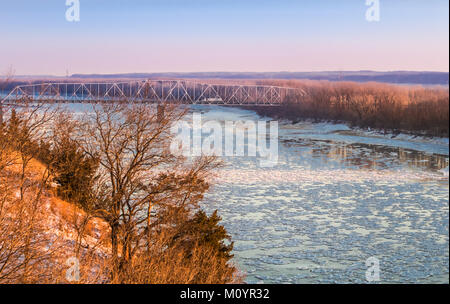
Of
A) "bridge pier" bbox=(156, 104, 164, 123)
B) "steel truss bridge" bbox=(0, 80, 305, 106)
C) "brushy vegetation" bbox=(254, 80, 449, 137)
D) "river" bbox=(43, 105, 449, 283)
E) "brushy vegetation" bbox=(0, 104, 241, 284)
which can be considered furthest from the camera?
"steel truss bridge" bbox=(0, 80, 305, 106)

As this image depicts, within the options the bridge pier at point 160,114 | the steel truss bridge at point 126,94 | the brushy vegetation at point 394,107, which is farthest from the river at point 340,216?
the steel truss bridge at point 126,94

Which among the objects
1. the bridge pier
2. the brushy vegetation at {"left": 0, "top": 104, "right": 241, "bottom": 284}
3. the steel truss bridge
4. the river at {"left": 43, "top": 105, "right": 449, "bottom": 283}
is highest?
the steel truss bridge

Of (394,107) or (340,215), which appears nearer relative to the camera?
(394,107)

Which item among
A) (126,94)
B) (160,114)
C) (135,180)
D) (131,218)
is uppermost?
(126,94)

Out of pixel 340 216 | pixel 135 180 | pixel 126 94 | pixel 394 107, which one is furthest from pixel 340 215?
pixel 135 180

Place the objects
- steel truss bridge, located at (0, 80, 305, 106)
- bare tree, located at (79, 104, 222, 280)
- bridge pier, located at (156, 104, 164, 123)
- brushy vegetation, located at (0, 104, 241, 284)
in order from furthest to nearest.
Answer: steel truss bridge, located at (0, 80, 305, 106), bridge pier, located at (156, 104, 164, 123), bare tree, located at (79, 104, 222, 280), brushy vegetation, located at (0, 104, 241, 284)

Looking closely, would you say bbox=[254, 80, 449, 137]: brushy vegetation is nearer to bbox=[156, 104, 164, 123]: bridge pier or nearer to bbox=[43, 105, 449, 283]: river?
bbox=[43, 105, 449, 283]: river

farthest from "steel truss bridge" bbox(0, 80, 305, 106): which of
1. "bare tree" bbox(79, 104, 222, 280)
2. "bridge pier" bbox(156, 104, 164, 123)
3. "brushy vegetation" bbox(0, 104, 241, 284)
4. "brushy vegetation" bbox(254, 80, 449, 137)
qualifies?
"brushy vegetation" bbox(254, 80, 449, 137)

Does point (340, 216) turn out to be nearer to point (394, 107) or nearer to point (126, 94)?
point (394, 107)

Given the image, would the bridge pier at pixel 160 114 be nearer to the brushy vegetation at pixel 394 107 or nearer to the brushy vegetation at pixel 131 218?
the brushy vegetation at pixel 131 218

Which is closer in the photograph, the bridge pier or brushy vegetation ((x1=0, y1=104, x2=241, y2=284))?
brushy vegetation ((x1=0, y1=104, x2=241, y2=284))

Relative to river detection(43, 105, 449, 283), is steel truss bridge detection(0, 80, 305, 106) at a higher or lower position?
higher
